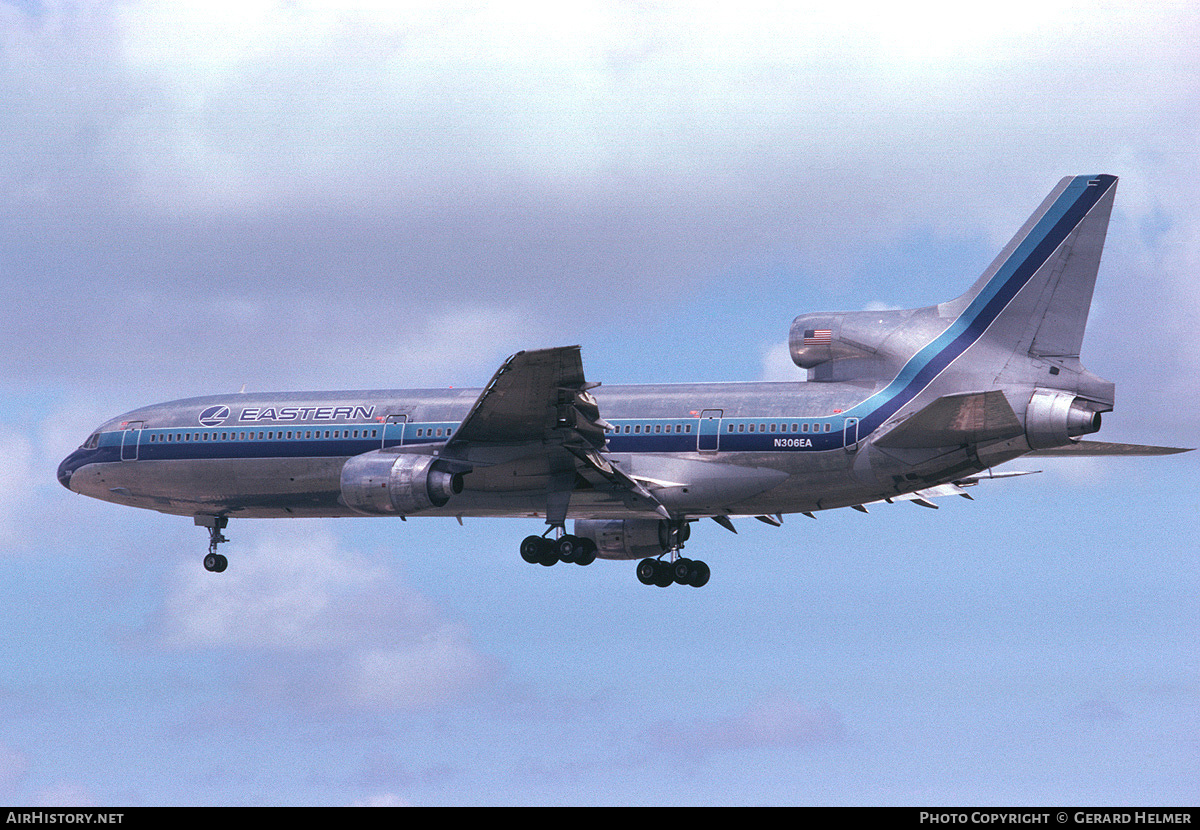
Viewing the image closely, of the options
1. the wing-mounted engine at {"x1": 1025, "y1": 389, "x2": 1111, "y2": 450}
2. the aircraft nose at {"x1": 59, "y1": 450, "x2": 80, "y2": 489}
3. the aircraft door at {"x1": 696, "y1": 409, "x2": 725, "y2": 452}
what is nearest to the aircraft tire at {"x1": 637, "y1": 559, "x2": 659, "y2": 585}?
the aircraft door at {"x1": 696, "y1": 409, "x2": 725, "y2": 452}

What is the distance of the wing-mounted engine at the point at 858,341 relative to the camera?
3769cm

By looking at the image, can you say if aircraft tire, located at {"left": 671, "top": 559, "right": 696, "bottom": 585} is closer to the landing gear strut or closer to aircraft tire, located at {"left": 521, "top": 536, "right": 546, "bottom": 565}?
the landing gear strut

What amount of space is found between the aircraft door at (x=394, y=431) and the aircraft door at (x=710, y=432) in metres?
8.58

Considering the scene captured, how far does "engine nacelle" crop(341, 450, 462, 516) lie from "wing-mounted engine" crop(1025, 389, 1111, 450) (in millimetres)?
14219

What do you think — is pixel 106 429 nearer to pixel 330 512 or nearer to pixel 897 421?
pixel 330 512

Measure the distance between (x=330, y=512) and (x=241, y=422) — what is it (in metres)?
3.71

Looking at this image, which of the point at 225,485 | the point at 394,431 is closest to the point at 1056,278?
the point at 394,431

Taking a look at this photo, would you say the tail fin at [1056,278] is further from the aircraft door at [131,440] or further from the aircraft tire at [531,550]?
the aircraft door at [131,440]

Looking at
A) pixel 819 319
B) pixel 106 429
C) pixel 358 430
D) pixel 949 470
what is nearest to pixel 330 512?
pixel 358 430

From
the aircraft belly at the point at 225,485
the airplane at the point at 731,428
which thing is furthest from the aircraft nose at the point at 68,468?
the airplane at the point at 731,428

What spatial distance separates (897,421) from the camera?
36.7m

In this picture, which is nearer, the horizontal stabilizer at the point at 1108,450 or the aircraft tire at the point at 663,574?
the horizontal stabilizer at the point at 1108,450

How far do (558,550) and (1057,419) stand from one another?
45.1 ft

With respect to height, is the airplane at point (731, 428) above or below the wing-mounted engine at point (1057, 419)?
above
